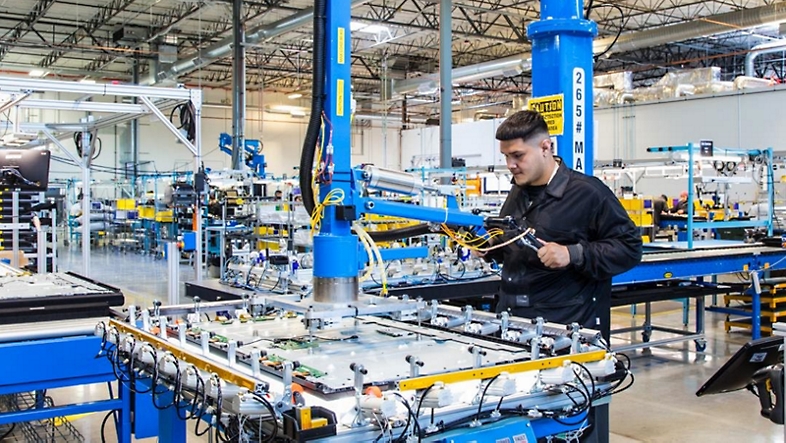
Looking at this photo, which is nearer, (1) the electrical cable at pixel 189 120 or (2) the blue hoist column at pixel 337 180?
(2) the blue hoist column at pixel 337 180

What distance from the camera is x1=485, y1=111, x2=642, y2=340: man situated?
8.03 feet

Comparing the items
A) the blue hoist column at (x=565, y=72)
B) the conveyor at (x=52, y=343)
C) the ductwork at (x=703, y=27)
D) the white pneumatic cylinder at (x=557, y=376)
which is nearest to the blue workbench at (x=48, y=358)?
the conveyor at (x=52, y=343)

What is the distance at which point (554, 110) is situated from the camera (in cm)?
323

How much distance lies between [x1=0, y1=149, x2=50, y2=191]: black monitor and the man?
21.5 ft

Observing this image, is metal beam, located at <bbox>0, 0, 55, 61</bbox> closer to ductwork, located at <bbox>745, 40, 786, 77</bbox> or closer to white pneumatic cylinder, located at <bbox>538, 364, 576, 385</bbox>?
ductwork, located at <bbox>745, 40, 786, 77</bbox>

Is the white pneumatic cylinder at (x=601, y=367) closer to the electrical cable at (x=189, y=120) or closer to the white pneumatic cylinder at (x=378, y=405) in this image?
the white pneumatic cylinder at (x=378, y=405)

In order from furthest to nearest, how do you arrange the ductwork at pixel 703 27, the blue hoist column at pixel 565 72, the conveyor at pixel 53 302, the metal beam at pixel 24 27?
the metal beam at pixel 24 27 < the ductwork at pixel 703 27 < the conveyor at pixel 53 302 < the blue hoist column at pixel 565 72

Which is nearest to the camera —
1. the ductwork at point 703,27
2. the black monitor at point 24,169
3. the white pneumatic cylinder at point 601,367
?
the white pneumatic cylinder at point 601,367

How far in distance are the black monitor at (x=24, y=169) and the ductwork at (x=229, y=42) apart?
5724mm

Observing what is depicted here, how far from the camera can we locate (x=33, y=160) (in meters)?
7.75

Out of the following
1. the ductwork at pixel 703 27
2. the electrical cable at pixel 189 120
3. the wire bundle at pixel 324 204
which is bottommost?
the wire bundle at pixel 324 204

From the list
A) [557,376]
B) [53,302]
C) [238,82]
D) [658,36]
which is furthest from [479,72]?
[557,376]

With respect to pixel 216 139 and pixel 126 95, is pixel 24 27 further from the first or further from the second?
pixel 126 95

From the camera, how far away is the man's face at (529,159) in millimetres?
2453
